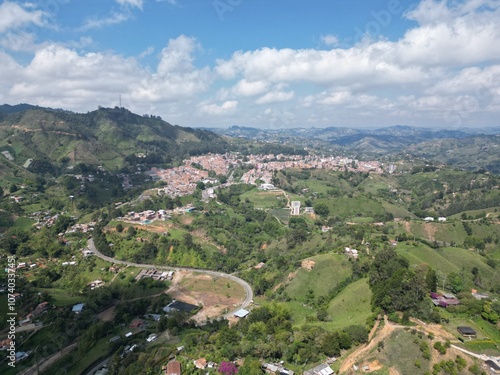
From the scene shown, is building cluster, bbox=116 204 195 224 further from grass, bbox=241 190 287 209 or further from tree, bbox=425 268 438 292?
tree, bbox=425 268 438 292

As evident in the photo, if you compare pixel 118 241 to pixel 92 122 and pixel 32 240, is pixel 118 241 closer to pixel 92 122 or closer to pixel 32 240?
pixel 32 240

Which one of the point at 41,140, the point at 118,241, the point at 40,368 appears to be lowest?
the point at 40,368

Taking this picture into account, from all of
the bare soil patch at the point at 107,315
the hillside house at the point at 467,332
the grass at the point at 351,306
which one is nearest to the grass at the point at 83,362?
the bare soil patch at the point at 107,315

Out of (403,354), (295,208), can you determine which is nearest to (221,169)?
(295,208)

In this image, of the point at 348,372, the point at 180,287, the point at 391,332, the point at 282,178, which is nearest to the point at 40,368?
the point at 180,287

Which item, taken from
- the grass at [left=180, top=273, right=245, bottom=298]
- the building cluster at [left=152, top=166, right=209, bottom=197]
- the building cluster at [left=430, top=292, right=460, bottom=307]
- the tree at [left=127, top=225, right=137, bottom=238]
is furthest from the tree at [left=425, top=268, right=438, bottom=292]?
the building cluster at [left=152, top=166, right=209, bottom=197]
